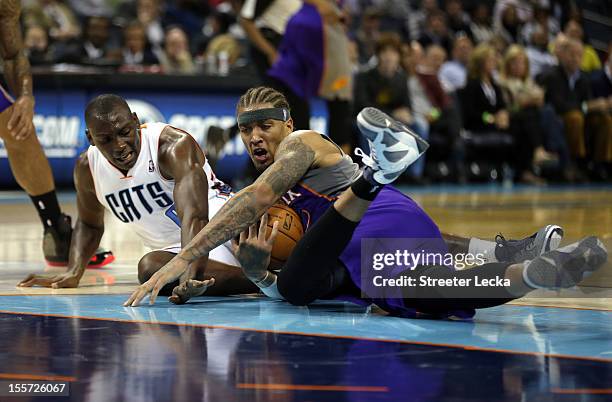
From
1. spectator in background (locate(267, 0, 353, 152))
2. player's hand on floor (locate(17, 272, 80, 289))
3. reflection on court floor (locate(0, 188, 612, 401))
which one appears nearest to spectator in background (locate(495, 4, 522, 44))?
spectator in background (locate(267, 0, 353, 152))

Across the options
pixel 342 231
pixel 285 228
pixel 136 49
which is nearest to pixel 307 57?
pixel 136 49

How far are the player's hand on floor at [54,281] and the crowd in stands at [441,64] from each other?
6.56 m

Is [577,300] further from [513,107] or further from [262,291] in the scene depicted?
[513,107]

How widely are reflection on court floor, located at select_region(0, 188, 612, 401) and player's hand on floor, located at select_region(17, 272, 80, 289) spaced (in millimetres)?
63

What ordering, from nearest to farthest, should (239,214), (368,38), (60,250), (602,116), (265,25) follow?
(239,214) → (60,250) → (265,25) → (602,116) → (368,38)

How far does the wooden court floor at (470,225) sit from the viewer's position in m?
5.25

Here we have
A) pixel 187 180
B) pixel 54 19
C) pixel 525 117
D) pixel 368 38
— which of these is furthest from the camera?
pixel 368 38

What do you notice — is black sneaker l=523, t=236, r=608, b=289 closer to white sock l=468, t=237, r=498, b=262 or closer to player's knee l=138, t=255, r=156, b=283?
white sock l=468, t=237, r=498, b=262

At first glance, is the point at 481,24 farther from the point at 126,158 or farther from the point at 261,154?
the point at 261,154

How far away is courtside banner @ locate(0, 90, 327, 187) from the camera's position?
1123 centimetres
